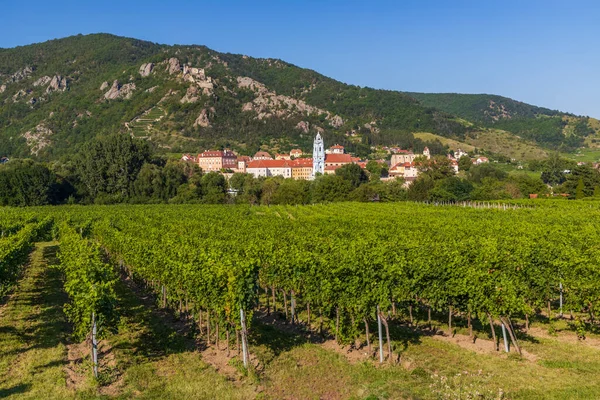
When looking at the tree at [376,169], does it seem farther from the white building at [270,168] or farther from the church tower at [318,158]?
the white building at [270,168]

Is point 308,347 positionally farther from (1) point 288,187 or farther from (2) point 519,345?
(1) point 288,187

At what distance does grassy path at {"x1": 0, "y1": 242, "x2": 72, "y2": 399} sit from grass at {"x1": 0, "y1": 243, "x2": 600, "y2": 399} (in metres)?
0.04

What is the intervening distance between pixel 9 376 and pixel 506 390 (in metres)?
15.1

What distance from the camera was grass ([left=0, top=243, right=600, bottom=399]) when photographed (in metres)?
13.5

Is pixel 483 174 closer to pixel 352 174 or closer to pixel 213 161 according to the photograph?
pixel 352 174

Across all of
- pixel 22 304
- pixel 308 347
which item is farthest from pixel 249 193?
pixel 308 347

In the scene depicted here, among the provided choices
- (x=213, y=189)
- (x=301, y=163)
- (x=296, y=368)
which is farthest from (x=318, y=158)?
(x=296, y=368)

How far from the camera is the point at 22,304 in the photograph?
949 inches

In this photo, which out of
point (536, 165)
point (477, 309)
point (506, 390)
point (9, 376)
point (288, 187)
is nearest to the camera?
point (506, 390)

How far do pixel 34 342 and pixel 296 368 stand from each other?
10.6 m

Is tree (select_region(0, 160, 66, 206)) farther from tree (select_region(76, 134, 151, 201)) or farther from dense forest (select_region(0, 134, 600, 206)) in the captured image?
tree (select_region(76, 134, 151, 201))

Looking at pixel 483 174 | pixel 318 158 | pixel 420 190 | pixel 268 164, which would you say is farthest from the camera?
pixel 318 158

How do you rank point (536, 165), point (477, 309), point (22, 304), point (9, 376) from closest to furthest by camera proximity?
point (9, 376)
point (477, 309)
point (22, 304)
point (536, 165)

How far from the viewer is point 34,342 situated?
18250mm
